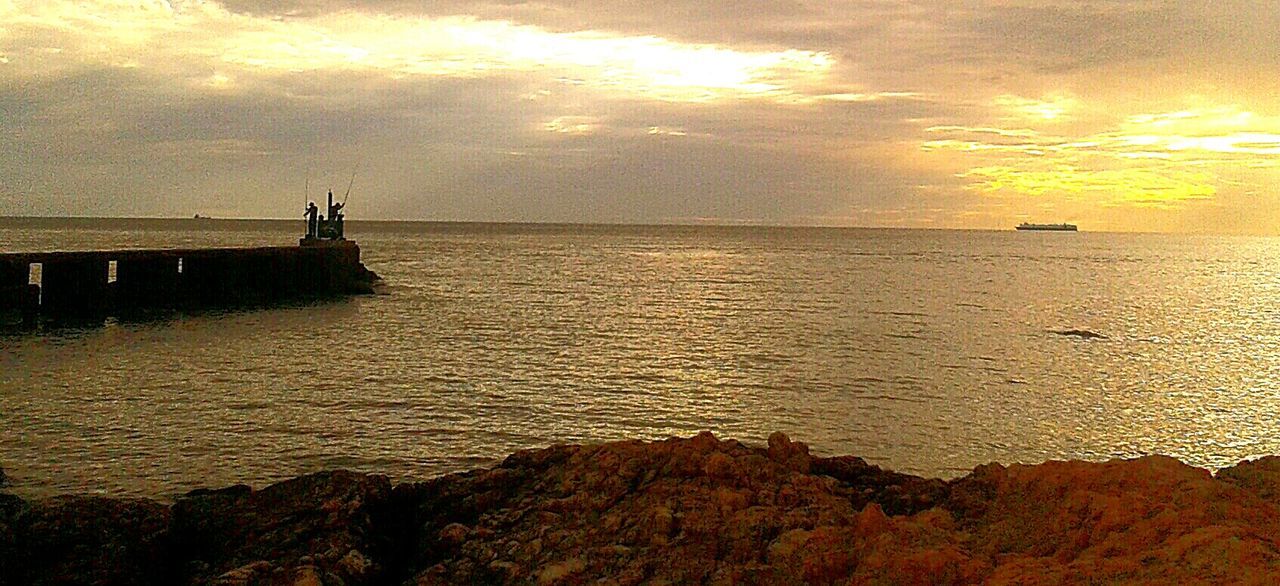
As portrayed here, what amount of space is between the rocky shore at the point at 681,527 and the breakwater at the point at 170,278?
19016 millimetres

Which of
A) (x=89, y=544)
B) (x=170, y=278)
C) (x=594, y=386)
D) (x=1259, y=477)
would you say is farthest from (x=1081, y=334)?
(x=89, y=544)

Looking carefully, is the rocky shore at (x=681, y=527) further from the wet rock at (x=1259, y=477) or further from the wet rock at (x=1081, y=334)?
the wet rock at (x=1081, y=334)

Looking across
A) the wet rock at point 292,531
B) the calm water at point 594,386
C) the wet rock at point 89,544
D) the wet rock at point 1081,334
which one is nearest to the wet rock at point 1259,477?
the calm water at point 594,386

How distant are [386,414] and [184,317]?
589 inches

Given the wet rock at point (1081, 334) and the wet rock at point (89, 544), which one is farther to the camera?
the wet rock at point (1081, 334)

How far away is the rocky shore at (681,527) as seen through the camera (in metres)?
4.88

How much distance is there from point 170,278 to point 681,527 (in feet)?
85.4

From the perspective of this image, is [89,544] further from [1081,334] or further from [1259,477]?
[1081,334]

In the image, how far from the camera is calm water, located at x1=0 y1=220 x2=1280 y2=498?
12.2 meters

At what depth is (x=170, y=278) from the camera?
27594mm

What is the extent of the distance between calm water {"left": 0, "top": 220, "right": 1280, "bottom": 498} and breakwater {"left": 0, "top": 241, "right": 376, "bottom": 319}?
1.27 metres

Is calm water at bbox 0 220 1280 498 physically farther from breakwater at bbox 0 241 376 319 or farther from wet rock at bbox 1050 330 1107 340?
breakwater at bbox 0 241 376 319

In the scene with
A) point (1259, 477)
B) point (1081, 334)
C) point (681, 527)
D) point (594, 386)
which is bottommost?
point (594, 386)

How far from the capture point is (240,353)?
67.3 ft
